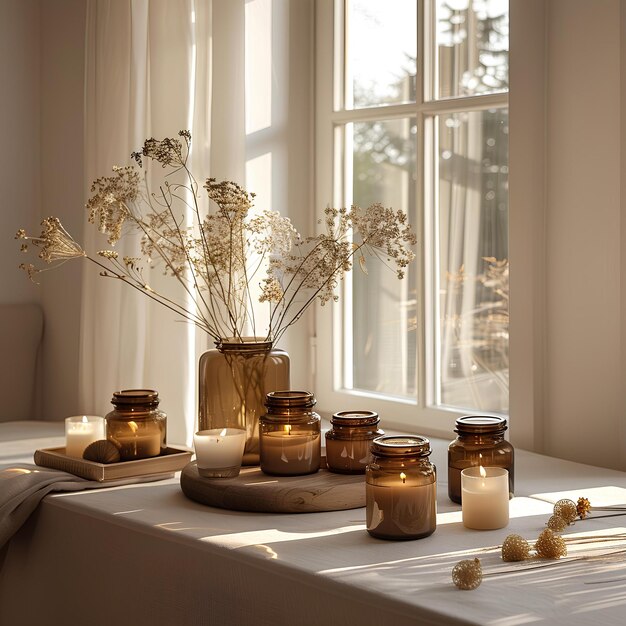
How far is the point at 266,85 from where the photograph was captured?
8.38ft

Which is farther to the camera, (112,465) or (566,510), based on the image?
(112,465)

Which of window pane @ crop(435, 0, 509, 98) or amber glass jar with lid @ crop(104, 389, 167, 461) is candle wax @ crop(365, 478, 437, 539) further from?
window pane @ crop(435, 0, 509, 98)

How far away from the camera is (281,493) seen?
4.91 feet

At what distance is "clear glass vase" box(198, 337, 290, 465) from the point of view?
170 cm

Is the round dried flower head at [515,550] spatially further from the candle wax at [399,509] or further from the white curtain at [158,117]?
the white curtain at [158,117]

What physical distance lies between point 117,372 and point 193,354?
23cm

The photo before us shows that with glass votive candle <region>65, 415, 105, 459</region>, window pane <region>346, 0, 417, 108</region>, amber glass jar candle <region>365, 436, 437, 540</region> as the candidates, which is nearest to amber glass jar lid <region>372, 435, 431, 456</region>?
amber glass jar candle <region>365, 436, 437, 540</region>

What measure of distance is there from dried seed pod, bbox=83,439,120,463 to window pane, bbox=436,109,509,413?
98cm

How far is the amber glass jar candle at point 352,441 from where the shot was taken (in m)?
1.60

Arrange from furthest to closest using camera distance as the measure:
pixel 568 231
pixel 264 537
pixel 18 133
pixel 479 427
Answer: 1. pixel 18 133
2. pixel 568 231
3. pixel 479 427
4. pixel 264 537

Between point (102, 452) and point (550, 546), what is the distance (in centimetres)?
88

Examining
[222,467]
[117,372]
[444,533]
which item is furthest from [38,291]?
[444,533]

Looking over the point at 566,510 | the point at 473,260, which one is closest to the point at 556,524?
the point at 566,510

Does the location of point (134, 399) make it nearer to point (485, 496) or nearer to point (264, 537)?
point (264, 537)
